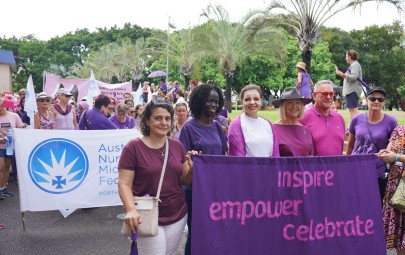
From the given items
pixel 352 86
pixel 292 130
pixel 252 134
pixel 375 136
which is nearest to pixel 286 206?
pixel 252 134

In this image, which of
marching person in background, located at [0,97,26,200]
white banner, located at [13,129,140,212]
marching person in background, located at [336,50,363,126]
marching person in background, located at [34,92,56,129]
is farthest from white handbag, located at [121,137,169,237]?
marching person in background, located at [336,50,363,126]

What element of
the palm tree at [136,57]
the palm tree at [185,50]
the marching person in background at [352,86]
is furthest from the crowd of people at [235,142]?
the palm tree at [136,57]

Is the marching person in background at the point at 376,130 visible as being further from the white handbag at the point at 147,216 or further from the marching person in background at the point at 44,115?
the marching person in background at the point at 44,115

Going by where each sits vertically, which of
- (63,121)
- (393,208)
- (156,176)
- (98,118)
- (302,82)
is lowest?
(393,208)

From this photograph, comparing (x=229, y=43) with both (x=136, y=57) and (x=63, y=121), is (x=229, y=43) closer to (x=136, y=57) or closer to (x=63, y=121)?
(x=63, y=121)

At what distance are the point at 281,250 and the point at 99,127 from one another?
3.93m

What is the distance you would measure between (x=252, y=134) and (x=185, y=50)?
3147 centimetres

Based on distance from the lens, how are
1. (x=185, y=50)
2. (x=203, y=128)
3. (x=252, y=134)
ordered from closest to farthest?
1. (x=203, y=128)
2. (x=252, y=134)
3. (x=185, y=50)

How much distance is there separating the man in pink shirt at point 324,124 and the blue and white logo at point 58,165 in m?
3.24

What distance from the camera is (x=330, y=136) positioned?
13.4 ft

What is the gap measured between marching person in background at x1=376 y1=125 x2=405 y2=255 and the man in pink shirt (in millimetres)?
489

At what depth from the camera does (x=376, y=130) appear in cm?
412

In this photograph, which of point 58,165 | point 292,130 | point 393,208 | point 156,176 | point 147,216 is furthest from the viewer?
point 58,165

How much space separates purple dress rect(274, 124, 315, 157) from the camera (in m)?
3.79
